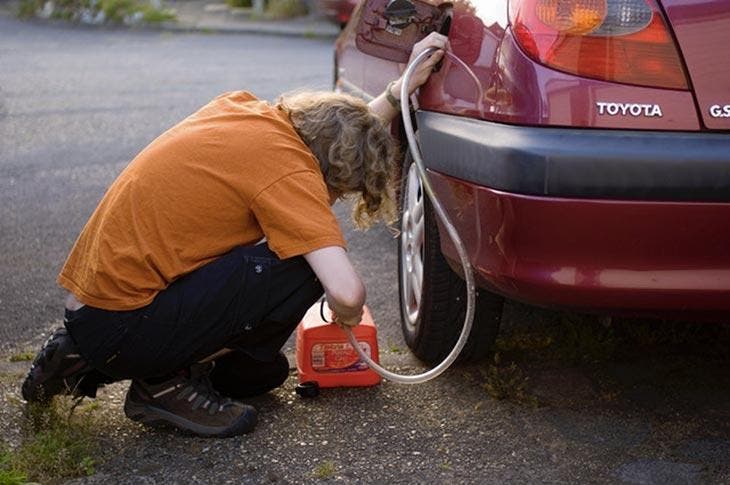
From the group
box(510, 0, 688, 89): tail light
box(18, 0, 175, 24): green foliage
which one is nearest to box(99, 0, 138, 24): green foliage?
box(18, 0, 175, 24): green foliage

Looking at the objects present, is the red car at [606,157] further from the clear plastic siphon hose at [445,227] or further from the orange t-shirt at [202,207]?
the orange t-shirt at [202,207]

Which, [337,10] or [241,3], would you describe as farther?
[241,3]

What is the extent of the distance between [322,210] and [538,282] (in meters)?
0.55

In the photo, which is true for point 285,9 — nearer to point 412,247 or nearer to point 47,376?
point 412,247

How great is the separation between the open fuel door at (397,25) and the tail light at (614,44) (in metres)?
0.58

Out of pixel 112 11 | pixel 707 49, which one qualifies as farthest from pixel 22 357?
pixel 112 11

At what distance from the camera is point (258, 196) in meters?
3.03

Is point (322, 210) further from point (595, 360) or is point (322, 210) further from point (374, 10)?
point (595, 360)

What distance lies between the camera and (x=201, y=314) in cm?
314

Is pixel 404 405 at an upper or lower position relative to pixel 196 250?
lower

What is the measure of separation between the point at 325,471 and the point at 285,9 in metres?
14.8

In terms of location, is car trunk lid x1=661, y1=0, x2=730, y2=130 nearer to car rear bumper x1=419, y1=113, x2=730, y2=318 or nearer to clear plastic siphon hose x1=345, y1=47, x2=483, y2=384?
car rear bumper x1=419, y1=113, x2=730, y2=318

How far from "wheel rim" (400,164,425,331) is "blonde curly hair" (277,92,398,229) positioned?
0.36 meters

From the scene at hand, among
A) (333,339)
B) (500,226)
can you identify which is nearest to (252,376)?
(333,339)
